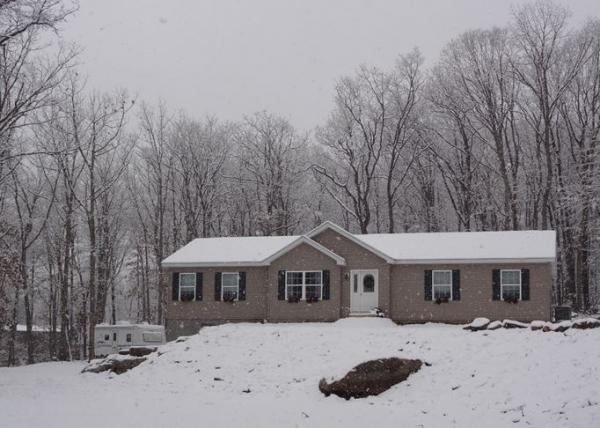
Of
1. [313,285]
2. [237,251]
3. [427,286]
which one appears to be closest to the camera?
[427,286]

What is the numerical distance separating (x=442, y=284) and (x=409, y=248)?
232 cm

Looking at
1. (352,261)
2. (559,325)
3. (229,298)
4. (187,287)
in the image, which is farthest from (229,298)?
(559,325)

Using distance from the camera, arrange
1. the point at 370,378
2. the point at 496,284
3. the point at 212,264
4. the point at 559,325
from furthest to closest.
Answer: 1. the point at 212,264
2. the point at 496,284
3. the point at 559,325
4. the point at 370,378

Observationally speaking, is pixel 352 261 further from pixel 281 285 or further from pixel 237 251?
pixel 237 251

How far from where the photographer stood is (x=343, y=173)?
1970 inches

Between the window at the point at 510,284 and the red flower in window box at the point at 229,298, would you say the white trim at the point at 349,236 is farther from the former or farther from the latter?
the window at the point at 510,284

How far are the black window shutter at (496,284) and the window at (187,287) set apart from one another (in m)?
12.8

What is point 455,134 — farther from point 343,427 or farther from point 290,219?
point 343,427

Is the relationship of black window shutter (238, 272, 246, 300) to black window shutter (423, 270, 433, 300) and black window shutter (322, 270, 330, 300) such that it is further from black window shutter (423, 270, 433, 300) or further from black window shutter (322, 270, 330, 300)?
black window shutter (423, 270, 433, 300)

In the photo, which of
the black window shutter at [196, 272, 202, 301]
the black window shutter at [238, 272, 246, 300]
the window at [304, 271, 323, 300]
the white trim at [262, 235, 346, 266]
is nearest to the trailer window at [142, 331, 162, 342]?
the black window shutter at [196, 272, 202, 301]

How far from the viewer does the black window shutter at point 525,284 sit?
97.7 ft

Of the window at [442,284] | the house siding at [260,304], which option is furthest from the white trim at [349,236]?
the window at [442,284]

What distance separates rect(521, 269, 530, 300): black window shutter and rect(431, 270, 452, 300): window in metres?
2.84

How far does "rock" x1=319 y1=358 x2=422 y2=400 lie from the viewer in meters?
20.0
